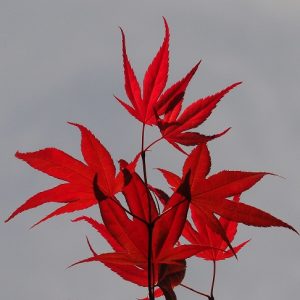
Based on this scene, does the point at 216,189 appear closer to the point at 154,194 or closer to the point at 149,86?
the point at 154,194

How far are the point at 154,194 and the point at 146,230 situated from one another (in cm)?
9

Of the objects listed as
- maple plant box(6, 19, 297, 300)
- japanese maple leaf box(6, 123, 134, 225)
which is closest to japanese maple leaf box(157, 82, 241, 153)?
maple plant box(6, 19, 297, 300)

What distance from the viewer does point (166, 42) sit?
0.88m

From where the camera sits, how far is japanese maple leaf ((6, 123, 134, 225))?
30.2 inches

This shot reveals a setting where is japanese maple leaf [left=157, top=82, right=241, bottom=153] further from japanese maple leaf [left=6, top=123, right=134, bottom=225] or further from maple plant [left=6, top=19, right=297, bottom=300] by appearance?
japanese maple leaf [left=6, top=123, right=134, bottom=225]

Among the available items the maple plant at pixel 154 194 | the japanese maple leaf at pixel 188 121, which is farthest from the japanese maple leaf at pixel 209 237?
the japanese maple leaf at pixel 188 121

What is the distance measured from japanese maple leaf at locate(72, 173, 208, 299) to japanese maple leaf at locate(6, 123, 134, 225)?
28mm

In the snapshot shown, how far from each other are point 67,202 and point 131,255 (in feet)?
0.43

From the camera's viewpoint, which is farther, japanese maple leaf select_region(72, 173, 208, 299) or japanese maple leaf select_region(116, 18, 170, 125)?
japanese maple leaf select_region(116, 18, 170, 125)

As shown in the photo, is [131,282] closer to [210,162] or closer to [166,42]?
[210,162]

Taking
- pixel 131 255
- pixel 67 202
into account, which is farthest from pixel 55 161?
pixel 131 255

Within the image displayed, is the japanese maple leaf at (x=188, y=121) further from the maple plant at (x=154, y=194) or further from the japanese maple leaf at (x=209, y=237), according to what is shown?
the japanese maple leaf at (x=209, y=237)

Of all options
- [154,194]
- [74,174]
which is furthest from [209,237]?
[74,174]

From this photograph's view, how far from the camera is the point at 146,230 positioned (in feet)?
2.42
